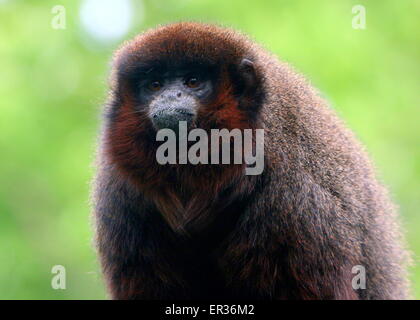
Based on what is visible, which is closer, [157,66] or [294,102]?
[157,66]

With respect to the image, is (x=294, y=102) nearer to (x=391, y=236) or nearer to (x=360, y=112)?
(x=391, y=236)

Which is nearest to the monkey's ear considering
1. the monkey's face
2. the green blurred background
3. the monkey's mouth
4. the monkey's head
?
the monkey's head

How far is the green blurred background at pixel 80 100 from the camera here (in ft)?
24.6

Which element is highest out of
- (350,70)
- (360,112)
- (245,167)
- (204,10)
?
(204,10)

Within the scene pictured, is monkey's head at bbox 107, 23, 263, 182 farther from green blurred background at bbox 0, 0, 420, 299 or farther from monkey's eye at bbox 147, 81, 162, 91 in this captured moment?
green blurred background at bbox 0, 0, 420, 299

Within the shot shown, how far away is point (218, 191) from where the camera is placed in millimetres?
4102

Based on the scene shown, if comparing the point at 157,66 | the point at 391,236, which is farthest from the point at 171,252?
the point at 391,236

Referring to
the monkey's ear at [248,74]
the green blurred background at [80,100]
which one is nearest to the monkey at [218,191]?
the monkey's ear at [248,74]

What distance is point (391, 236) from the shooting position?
4914 mm

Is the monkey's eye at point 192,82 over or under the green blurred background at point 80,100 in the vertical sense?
under

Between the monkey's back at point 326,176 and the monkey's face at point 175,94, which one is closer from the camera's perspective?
the monkey's face at point 175,94

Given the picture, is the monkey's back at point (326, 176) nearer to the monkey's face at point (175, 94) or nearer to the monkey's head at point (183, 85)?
the monkey's head at point (183, 85)

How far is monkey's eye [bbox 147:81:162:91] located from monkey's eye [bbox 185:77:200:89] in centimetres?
16

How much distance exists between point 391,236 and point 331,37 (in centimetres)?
305
